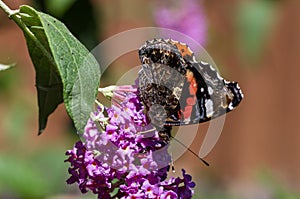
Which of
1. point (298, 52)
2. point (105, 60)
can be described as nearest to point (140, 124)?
point (105, 60)

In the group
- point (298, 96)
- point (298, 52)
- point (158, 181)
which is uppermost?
point (158, 181)

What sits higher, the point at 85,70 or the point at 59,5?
the point at 85,70

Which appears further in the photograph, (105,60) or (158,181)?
(105,60)

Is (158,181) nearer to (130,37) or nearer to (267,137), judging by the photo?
(130,37)

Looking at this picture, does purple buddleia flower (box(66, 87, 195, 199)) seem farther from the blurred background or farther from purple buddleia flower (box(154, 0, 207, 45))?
purple buddleia flower (box(154, 0, 207, 45))

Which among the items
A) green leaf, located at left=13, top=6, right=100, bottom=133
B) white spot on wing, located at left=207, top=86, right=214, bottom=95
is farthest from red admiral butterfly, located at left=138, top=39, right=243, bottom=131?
green leaf, located at left=13, top=6, right=100, bottom=133

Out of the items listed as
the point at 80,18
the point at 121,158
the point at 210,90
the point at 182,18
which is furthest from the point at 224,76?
the point at 121,158
